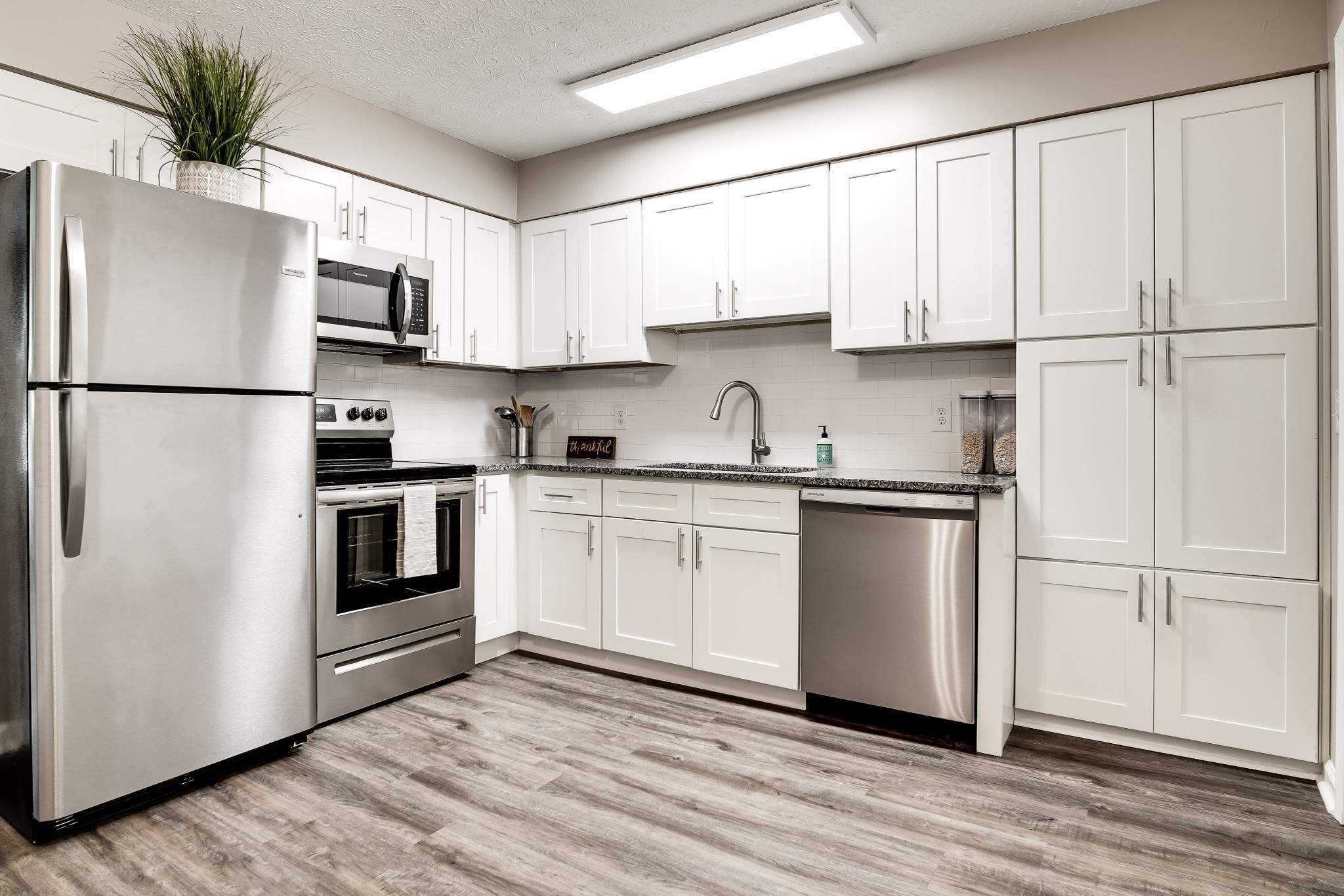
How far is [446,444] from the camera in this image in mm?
3977

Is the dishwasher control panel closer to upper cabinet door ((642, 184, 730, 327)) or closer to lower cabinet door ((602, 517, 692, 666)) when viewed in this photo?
lower cabinet door ((602, 517, 692, 666))

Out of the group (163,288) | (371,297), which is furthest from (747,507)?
(163,288)

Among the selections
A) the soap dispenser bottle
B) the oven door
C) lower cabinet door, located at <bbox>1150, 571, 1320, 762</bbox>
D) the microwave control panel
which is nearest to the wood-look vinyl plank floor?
lower cabinet door, located at <bbox>1150, 571, 1320, 762</bbox>

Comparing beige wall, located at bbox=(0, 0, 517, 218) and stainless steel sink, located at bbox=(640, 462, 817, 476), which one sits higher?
beige wall, located at bbox=(0, 0, 517, 218)

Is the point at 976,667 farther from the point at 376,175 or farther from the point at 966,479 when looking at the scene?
the point at 376,175

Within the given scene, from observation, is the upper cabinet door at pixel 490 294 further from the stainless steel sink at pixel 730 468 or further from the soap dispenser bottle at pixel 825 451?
the soap dispenser bottle at pixel 825 451

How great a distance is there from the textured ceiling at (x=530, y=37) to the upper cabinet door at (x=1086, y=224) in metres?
0.42

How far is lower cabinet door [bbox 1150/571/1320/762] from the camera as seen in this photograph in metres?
2.30

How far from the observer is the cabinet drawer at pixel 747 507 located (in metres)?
2.90

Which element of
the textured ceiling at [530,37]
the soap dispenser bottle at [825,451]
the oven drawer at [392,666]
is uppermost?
the textured ceiling at [530,37]

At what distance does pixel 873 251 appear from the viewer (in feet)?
9.86

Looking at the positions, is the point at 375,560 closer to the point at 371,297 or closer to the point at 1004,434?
the point at 371,297

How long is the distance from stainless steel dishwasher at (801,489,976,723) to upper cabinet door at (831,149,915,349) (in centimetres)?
72

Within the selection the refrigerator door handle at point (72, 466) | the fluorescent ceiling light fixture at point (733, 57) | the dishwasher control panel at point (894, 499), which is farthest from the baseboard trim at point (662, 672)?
the fluorescent ceiling light fixture at point (733, 57)
